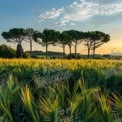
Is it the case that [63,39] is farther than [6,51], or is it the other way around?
[63,39]

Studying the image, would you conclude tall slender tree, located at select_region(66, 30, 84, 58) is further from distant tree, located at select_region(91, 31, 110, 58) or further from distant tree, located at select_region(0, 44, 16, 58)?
distant tree, located at select_region(0, 44, 16, 58)

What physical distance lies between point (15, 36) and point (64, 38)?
13.5m

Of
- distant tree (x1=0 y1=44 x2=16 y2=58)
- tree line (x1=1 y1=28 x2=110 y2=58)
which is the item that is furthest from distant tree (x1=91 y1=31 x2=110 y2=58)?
distant tree (x1=0 y1=44 x2=16 y2=58)

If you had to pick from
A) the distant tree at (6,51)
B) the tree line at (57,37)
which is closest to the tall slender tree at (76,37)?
the tree line at (57,37)

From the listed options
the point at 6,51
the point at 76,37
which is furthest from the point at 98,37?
the point at 6,51

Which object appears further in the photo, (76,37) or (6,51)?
(76,37)

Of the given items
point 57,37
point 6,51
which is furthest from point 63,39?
point 6,51

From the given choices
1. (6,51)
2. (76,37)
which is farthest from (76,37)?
(6,51)

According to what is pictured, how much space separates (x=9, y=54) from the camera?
58781 mm

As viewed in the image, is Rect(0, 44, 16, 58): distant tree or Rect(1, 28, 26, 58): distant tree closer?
Rect(0, 44, 16, 58): distant tree

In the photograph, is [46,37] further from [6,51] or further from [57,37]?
[6,51]

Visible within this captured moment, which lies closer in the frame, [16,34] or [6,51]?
[6,51]

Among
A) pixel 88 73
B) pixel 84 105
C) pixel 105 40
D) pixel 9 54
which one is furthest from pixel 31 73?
pixel 105 40

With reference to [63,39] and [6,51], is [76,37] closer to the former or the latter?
[63,39]
